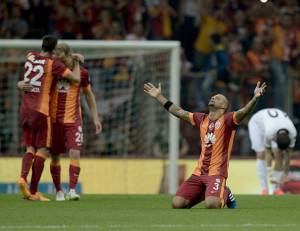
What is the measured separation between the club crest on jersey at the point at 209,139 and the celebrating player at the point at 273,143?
15.5 ft

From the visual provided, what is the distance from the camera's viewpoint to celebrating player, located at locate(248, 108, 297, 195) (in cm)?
1805

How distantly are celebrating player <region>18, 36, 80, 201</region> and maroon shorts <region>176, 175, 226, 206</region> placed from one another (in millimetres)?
1976

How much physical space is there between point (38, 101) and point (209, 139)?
7.56 feet

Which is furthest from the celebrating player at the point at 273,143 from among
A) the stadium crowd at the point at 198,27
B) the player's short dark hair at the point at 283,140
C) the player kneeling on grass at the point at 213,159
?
the player kneeling on grass at the point at 213,159

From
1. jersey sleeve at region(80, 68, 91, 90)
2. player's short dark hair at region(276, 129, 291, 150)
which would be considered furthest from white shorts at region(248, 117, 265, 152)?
jersey sleeve at region(80, 68, 91, 90)

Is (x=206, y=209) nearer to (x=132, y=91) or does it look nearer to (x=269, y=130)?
(x=269, y=130)

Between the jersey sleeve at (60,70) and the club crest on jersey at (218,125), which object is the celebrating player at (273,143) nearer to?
the club crest on jersey at (218,125)

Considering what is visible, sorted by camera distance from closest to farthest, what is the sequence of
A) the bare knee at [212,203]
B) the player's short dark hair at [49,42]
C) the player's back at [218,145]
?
the bare knee at [212,203] → the player's back at [218,145] → the player's short dark hair at [49,42]

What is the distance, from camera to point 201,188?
13164 millimetres

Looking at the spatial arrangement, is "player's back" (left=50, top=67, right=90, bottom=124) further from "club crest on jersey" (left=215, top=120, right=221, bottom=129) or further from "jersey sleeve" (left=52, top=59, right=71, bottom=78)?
"club crest on jersey" (left=215, top=120, right=221, bottom=129)

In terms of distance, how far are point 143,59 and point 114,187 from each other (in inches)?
93.8

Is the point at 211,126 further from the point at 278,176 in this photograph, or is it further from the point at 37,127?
the point at 278,176

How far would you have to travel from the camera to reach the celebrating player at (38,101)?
45.8 feet

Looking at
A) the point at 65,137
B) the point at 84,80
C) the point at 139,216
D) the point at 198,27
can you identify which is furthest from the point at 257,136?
the point at 139,216
